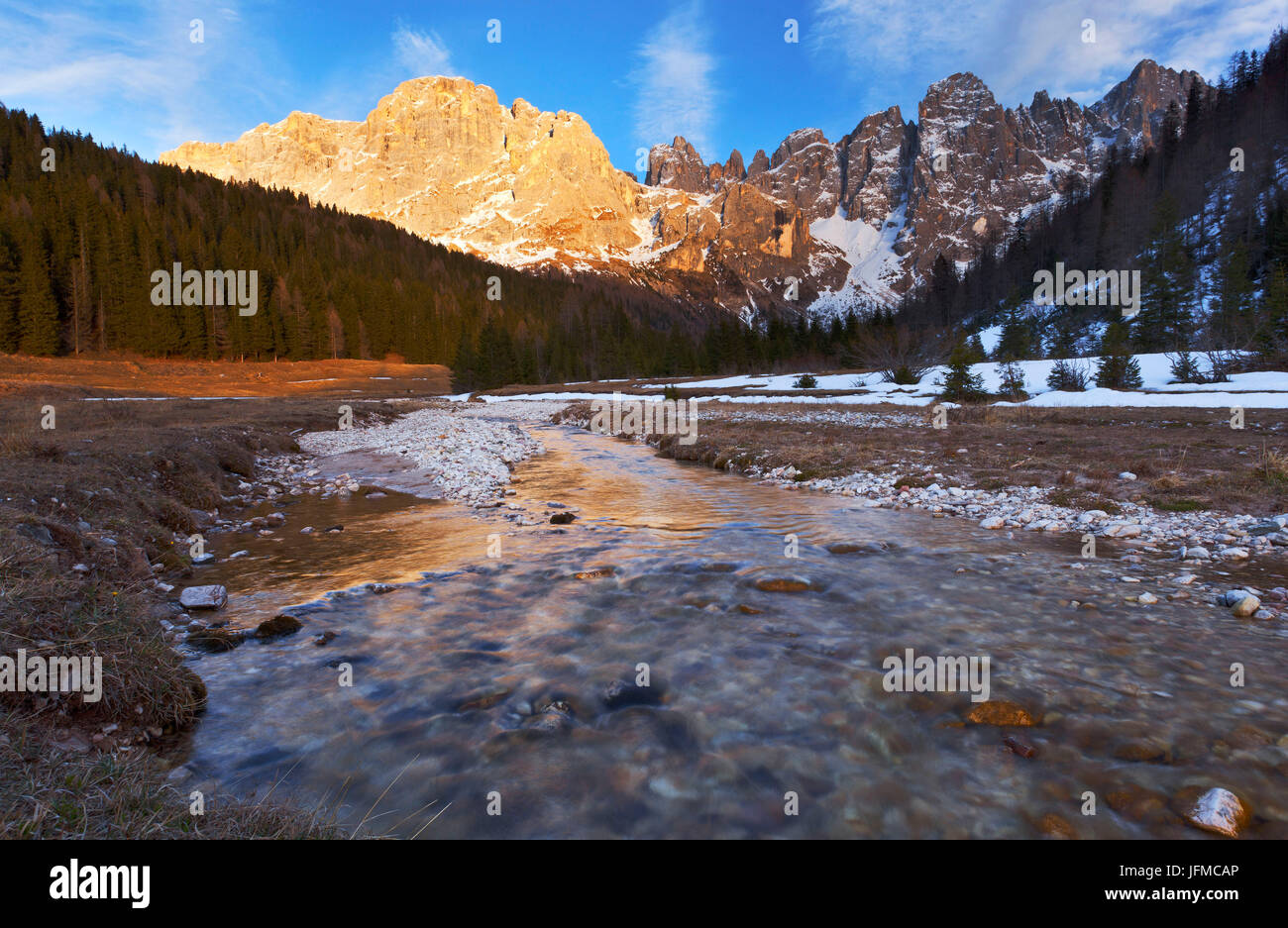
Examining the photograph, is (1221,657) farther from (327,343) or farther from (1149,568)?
(327,343)

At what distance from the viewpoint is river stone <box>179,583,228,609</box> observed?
743cm

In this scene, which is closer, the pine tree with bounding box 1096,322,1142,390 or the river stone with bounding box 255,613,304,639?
the river stone with bounding box 255,613,304,639

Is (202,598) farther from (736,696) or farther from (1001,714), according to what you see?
(1001,714)

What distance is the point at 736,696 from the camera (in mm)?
5422

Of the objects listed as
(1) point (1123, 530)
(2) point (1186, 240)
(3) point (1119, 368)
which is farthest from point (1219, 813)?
(2) point (1186, 240)

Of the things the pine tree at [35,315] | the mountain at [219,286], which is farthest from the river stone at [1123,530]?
the pine tree at [35,315]

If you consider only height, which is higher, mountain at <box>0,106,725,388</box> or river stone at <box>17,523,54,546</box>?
mountain at <box>0,106,725,388</box>

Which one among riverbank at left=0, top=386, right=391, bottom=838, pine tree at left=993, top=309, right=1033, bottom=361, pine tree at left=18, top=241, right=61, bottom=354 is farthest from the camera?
pine tree at left=18, top=241, right=61, bottom=354

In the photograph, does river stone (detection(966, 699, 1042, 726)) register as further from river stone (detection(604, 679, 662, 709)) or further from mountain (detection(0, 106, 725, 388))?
mountain (detection(0, 106, 725, 388))

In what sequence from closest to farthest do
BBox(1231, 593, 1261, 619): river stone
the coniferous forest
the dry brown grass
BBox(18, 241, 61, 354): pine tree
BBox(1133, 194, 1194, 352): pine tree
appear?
the dry brown grass, BBox(1231, 593, 1261, 619): river stone, the coniferous forest, BBox(1133, 194, 1194, 352): pine tree, BBox(18, 241, 61, 354): pine tree

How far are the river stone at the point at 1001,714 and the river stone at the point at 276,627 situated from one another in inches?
286

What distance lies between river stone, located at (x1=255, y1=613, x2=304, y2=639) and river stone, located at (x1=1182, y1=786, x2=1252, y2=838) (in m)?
8.36

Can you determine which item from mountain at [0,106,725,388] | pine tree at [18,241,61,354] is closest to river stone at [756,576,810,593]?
mountain at [0,106,725,388]
